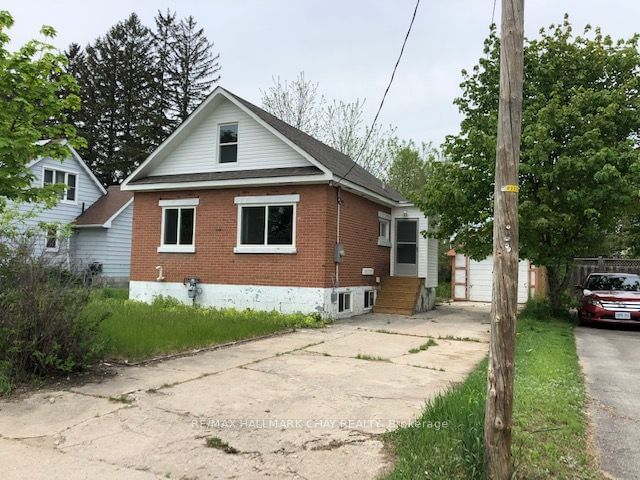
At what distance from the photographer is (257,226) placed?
566 inches

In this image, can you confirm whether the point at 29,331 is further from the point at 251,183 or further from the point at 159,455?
the point at 251,183

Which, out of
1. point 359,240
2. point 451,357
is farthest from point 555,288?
point 451,357

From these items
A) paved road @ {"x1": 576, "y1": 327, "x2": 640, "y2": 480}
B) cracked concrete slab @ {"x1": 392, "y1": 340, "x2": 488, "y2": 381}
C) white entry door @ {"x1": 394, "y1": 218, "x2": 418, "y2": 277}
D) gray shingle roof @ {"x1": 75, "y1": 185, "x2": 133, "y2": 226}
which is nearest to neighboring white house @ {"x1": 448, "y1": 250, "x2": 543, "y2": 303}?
white entry door @ {"x1": 394, "y1": 218, "x2": 418, "y2": 277}

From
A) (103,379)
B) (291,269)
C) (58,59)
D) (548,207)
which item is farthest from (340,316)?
(58,59)

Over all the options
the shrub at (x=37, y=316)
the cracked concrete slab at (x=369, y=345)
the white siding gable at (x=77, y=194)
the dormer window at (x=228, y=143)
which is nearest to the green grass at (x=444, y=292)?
the dormer window at (x=228, y=143)

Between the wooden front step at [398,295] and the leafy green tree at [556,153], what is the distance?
2027mm

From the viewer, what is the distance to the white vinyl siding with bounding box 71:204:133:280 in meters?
24.4

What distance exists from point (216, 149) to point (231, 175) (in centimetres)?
138

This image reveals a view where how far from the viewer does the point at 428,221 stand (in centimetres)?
1716

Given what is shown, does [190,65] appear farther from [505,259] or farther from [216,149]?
[505,259]

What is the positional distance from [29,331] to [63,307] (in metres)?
0.47

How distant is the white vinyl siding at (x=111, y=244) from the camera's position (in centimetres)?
2438

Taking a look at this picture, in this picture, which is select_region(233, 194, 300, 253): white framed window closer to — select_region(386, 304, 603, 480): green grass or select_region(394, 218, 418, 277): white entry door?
select_region(394, 218, 418, 277): white entry door

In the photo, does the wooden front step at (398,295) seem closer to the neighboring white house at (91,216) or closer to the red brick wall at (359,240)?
the red brick wall at (359,240)
